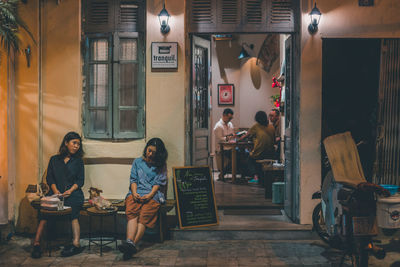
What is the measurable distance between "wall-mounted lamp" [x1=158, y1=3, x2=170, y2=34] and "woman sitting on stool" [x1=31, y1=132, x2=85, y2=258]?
2051 millimetres

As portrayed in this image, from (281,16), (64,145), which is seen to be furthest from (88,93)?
(281,16)

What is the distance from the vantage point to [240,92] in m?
14.4

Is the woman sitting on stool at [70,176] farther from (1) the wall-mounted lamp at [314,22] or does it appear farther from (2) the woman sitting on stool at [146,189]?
(1) the wall-mounted lamp at [314,22]

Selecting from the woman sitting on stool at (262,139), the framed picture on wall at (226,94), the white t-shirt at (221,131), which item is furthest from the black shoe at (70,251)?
the framed picture on wall at (226,94)

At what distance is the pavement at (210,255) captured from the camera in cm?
546

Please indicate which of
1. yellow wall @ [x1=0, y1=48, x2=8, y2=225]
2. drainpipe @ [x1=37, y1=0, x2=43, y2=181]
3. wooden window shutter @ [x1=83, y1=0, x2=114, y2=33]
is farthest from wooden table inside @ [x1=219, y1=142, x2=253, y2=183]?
yellow wall @ [x1=0, y1=48, x2=8, y2=225]

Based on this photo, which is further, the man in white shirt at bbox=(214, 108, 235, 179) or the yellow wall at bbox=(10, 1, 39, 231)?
the man in white shirt at bbox=(214, 108, 235, 179)

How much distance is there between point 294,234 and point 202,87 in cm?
291

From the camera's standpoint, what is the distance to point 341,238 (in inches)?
196

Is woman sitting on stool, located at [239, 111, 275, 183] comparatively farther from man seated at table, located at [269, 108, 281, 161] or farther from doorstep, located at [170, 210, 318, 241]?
doorstep, located at [170, 210, 318, 241]

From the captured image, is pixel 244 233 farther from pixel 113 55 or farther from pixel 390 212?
pixel 113 55

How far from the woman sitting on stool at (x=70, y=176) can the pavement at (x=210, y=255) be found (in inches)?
17.1

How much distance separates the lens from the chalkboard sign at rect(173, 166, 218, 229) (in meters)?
6.55

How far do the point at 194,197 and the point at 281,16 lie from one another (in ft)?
10.3
